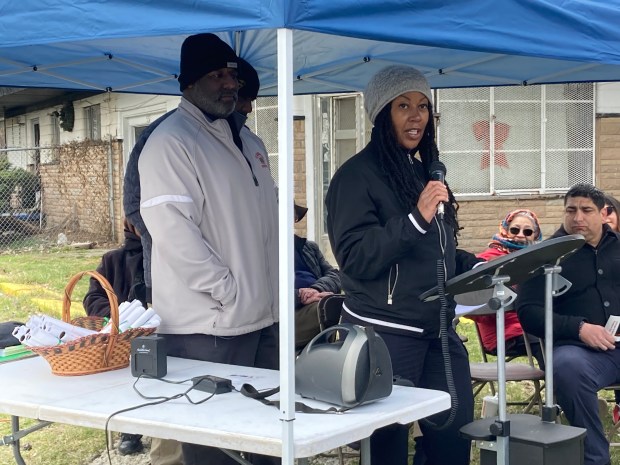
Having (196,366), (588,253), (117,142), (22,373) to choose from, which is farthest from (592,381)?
(117,142)

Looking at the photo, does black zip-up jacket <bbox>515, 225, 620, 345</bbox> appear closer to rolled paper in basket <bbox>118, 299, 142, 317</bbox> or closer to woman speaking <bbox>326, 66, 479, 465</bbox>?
woman speaking <bbox>326, 66, 479, 465</bbox>

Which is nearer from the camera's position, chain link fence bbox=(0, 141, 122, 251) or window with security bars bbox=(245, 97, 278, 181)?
window with security bars bbox=(245, 97, 278, 181)

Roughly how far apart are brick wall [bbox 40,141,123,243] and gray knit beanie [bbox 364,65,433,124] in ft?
39.1

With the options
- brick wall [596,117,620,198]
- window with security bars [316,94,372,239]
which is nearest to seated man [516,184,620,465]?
brick wall [596,117,620,198]

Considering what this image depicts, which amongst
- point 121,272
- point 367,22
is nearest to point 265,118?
point 121,272

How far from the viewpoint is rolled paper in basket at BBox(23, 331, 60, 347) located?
291 centimetres

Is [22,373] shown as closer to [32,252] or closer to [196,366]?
[196,366]

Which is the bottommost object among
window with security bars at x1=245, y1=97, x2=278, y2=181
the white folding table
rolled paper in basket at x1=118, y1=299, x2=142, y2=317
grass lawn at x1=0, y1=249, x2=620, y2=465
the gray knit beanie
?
grass lawn at x1=0, y1=249, x2=620, y2=465

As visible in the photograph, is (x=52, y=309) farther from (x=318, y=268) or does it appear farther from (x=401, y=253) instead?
(x=401, y=253)

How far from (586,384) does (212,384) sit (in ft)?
6.92

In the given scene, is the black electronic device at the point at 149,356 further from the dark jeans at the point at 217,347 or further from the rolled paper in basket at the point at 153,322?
the dark jeans at the point at 217,347

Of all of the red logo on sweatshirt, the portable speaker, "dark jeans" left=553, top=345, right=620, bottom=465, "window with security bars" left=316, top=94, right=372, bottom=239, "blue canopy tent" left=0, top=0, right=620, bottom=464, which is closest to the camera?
"blue canopy tent" left=0, top=0, right=620, bottom=464

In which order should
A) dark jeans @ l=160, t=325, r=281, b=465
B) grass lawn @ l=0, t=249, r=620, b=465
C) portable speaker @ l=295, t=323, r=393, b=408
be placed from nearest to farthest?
portable speaker @ l=295, t=323, r=393, b=408, dark jeans @ l=160, t=325, r=281, b=465, grass lawn @ l=0, t=249, r=620, b=465

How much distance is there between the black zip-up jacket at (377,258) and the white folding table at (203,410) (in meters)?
0.37
